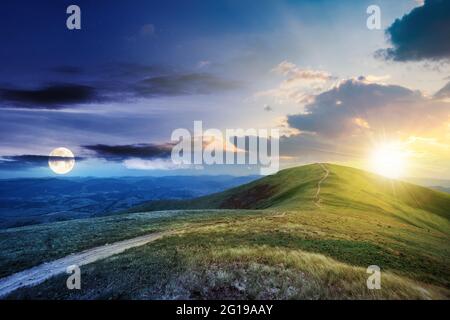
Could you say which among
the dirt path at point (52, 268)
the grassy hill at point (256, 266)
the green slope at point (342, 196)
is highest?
the grassy hill at point (256, 266)

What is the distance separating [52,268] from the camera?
82.3 ft

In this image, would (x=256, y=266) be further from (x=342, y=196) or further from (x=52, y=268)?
(x=342, y=196)

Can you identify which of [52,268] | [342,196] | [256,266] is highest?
[256,266]

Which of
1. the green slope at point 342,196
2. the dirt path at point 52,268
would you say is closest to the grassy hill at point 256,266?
the dirt path at point 52,268

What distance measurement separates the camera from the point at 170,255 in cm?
2330

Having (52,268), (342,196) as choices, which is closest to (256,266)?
(52,268)

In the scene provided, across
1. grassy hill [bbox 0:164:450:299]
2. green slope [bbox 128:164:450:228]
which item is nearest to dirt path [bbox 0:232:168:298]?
grassy hill [bbox 0:164:450:299]

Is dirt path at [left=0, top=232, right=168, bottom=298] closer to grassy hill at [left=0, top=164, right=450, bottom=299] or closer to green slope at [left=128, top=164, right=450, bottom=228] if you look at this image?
grassy hill at [left=0, top=164, right=450, bottom=299]

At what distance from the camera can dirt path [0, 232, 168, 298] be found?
21812 millimetres

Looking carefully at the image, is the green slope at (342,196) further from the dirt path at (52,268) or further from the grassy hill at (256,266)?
the dirt path at (52,268)

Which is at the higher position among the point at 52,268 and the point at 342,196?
the point at 52,268

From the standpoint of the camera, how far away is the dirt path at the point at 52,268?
71.6 feet
